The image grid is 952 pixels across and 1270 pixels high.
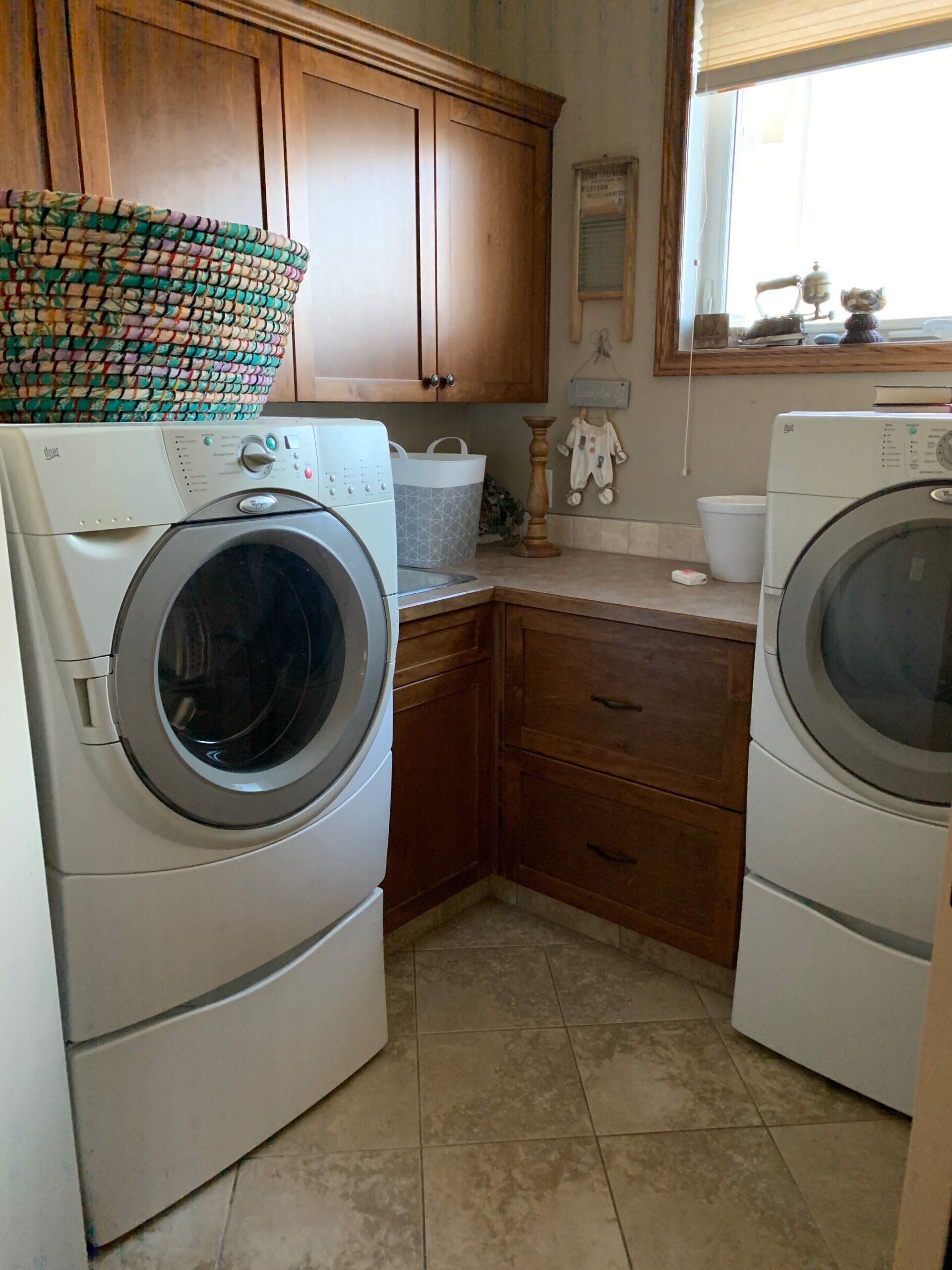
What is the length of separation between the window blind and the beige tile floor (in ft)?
6.87

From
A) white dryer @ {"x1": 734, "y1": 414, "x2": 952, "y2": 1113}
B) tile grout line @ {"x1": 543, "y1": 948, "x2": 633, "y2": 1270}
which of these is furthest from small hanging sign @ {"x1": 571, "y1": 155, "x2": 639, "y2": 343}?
tile grout line @ {"x1": 543, "y1": 948, "x2": 633, "y2": 1270}

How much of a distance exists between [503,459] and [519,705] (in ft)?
3.12

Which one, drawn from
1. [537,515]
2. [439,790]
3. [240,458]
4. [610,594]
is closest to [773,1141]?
[439,790]

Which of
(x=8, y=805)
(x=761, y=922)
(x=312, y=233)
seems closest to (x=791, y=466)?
(x=761, y=922)

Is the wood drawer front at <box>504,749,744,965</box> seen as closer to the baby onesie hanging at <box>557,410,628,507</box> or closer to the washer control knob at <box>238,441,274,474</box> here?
the baby onesie hanging at <box>557,410,628,507</box>

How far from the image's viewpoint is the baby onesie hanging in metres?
2.52

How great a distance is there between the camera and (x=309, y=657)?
4.90ft

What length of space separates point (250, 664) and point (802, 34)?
6.29 feet

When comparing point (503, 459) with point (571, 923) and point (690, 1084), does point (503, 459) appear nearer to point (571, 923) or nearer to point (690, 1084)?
point (571, 923)

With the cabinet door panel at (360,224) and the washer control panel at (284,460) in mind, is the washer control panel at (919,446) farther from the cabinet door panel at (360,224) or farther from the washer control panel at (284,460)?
the cabinet door panel at (360,224)

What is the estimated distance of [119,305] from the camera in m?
1.21

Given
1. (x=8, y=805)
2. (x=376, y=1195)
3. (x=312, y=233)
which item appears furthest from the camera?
(x=312, y=233)

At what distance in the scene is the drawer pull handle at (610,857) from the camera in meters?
2.02

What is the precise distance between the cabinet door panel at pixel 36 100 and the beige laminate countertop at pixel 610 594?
38.3 inches
